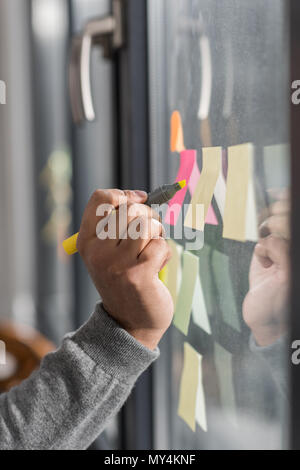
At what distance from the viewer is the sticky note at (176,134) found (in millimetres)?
481

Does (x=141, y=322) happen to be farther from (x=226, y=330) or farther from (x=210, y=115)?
(x=210, y=115)

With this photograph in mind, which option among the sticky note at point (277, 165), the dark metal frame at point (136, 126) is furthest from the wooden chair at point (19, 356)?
the sticky note at point (277, 165)

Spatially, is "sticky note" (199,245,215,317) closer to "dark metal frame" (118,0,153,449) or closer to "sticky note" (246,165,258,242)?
"sticky note" (246,165,258,242)

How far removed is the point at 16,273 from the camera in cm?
188

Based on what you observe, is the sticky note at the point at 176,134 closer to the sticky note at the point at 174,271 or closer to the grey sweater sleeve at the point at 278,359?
the sticky note at the point at 174,271

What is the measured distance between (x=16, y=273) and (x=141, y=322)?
5.04 feet

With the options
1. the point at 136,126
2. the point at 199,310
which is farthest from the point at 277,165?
the point at 136,126

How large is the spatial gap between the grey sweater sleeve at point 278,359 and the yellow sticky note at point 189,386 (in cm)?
13

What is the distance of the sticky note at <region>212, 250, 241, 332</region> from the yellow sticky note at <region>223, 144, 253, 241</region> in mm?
28

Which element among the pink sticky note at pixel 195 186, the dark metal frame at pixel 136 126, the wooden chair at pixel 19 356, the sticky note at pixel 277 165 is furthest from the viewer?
the wooden chair at pixel 19 356

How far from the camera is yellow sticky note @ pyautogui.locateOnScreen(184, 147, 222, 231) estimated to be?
0.40 m

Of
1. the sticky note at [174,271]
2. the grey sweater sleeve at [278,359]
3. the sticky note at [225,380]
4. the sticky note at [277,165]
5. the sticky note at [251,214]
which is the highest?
the sticky note at [277,165]

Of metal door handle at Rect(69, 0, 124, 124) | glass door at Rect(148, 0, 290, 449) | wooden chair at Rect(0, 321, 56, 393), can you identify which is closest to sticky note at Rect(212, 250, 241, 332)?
glass door at Rect(148, 0, 290, 449)
